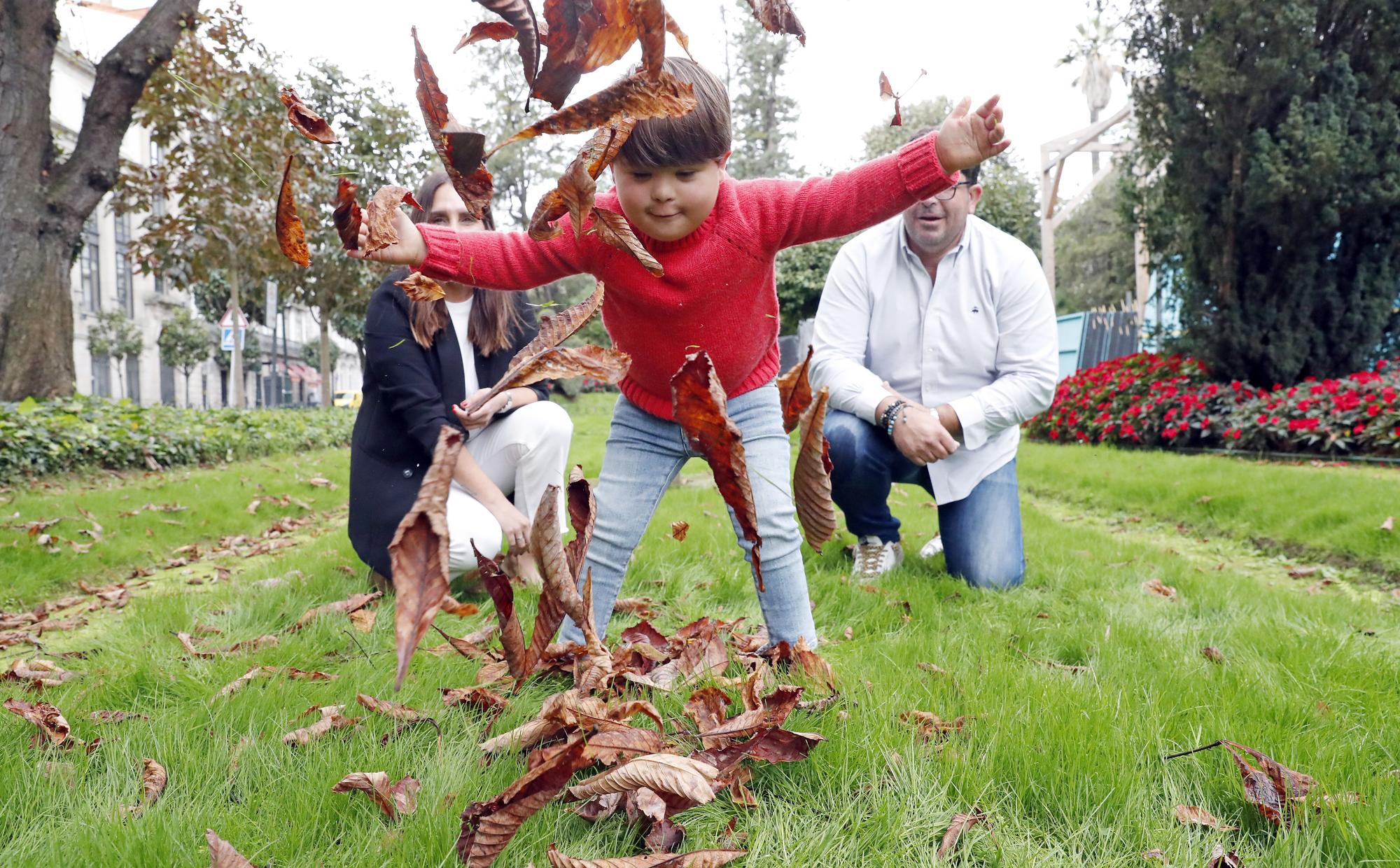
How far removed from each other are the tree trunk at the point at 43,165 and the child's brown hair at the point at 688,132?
815cm

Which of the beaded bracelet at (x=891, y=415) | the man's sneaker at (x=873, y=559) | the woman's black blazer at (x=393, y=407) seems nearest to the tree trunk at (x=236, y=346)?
the woman's black blazer at (x=393, y=407)

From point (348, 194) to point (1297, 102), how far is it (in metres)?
9.78

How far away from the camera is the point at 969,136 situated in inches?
67.5

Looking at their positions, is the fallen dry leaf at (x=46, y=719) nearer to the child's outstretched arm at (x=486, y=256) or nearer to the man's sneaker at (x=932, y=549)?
the child's outstretched arm at (x=486, y=256)

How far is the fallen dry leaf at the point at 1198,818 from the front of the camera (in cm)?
156

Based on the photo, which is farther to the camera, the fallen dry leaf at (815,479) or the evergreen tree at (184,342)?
the evergreen tree at (184,342)

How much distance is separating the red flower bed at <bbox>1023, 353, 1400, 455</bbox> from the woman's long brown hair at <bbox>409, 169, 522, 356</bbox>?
277 inches

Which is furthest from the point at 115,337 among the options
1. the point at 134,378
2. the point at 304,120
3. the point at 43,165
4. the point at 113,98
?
the point at 304,120

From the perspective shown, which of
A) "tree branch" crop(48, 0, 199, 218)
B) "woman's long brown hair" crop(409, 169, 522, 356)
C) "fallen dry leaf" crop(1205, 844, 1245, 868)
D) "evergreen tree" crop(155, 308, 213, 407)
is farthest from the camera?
"evergreen tree" crop(155, 308, 213, 407)

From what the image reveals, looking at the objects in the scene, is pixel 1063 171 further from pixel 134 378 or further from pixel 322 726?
pixel 134 378

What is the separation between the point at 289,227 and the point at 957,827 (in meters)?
1.46

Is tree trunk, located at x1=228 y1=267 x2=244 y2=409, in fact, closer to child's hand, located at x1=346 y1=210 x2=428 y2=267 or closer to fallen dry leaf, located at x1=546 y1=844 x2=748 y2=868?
child's hand, located at x1=346 y1=210 x2=428 y2=267

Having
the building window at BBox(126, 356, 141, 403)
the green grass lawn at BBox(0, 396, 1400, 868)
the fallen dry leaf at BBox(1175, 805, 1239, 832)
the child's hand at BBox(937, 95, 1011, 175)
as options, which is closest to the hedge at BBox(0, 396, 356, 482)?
the green grass lawn at BBox(0, 396, 1400, 868)

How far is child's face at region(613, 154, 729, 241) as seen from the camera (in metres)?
1.84
